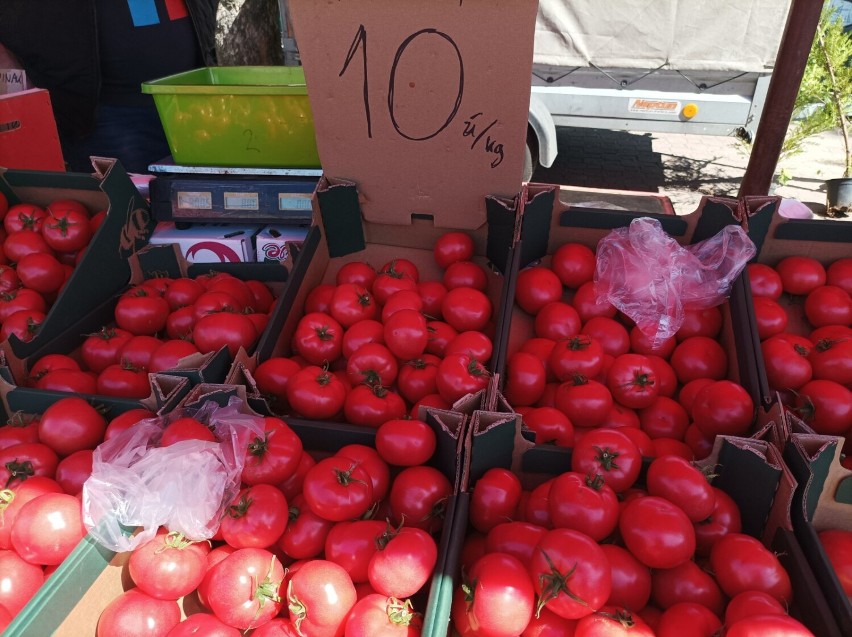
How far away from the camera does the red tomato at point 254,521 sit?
4.16ft

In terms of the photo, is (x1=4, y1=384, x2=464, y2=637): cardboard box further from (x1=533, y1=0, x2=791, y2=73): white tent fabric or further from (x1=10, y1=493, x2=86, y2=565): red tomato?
(x1=533, y1=0, x2=791, y2=73): white tent fabric

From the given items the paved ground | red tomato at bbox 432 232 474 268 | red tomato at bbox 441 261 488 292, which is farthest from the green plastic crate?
the paved ground

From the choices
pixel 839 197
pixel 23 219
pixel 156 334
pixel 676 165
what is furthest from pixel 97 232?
pixel 676 165

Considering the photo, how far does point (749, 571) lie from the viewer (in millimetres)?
1213

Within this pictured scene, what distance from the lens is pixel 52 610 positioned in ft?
3.57

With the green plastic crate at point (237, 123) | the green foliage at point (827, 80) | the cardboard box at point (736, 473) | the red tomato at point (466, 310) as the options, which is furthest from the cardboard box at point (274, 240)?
the green foliage at point (827, 80)

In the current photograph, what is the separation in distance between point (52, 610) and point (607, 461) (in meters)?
1.18

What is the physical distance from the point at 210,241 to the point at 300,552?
6.57ft

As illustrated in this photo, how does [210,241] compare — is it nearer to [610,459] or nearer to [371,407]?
[371,407]

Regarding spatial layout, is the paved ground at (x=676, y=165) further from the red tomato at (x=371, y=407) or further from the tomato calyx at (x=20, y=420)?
the tomato calyx at (x=20, y=420)

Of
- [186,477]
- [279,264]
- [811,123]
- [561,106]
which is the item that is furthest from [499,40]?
[811,123]

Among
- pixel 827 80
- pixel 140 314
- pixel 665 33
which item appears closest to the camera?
pixel 140 314

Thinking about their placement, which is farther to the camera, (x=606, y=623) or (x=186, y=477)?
(x=186, y=477)

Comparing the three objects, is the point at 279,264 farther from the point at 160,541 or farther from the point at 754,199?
the point at 754,199
